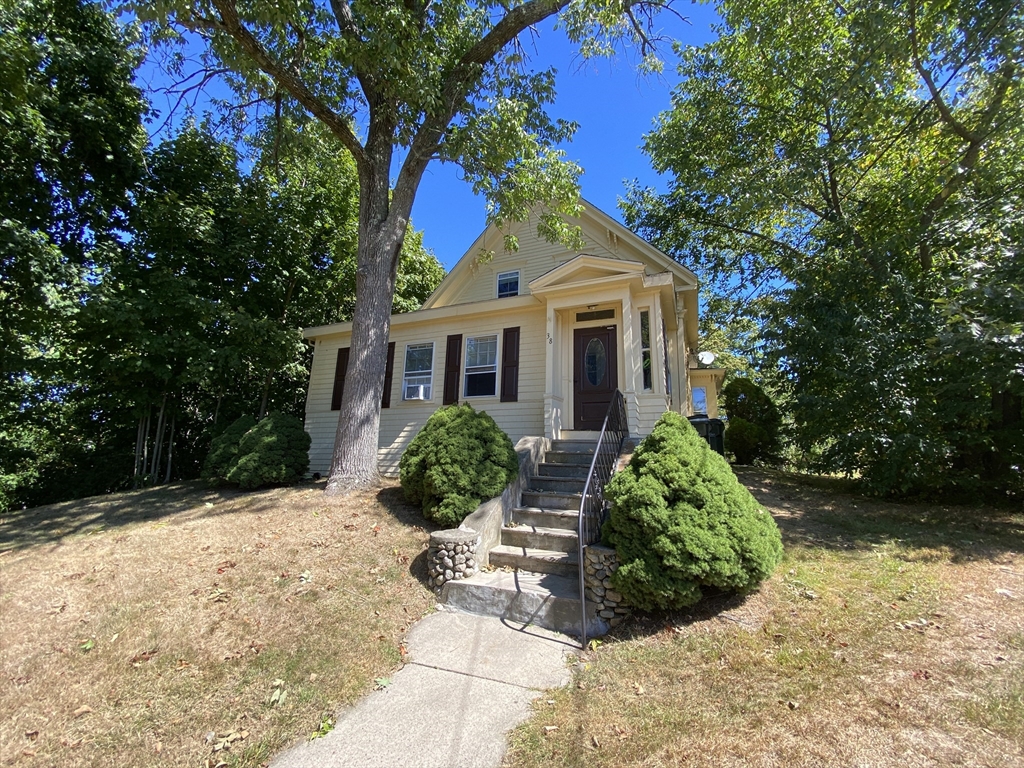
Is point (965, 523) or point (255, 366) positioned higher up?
point (255, 366)

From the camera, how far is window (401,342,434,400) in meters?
10.3

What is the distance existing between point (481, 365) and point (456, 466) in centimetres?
458

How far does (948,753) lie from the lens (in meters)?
2.28

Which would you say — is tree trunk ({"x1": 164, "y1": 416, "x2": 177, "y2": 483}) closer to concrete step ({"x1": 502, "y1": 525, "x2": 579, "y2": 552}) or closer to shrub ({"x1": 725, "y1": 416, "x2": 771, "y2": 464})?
concrete step ({"x1": 502, "y1": 525, "x2": 579, "y2": 552})

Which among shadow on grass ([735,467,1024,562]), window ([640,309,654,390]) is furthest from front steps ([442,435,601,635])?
window ([640,309,654,390])

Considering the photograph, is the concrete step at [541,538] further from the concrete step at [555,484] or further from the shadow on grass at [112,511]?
the shadow on grass at [112,511]

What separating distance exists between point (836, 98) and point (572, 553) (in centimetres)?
1074

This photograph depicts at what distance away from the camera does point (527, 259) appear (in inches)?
473

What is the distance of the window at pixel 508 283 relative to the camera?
39.6 ft

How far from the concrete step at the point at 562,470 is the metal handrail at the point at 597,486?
0.54 metres

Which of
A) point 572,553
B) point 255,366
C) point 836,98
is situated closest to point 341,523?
point 572,553

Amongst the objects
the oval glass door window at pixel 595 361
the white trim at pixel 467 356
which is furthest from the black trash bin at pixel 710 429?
the white trim at pixel 467 356

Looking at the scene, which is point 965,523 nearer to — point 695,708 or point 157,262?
point 695,708

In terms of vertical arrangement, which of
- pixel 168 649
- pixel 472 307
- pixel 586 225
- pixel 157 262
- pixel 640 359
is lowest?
pixel 168 649
